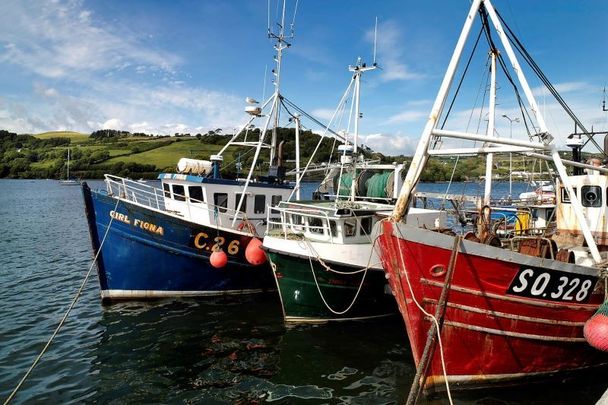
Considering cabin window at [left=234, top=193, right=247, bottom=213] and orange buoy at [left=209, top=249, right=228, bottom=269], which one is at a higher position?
cabin window at [left=234, top=193, right=247, bottom=213]

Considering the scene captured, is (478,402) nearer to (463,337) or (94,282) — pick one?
(463,337)

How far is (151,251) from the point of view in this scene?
1570 cm

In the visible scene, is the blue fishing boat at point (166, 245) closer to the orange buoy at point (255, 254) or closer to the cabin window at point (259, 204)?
the orange buoy at point (255, 254)

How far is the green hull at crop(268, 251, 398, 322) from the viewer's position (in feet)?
A: 43.7

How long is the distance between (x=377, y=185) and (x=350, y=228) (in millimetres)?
4284

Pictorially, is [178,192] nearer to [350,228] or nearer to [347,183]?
[347,183]

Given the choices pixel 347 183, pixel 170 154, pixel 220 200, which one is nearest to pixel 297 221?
pixel 347 183

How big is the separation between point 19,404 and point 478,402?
974 centimetres

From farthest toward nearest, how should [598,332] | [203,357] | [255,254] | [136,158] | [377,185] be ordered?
[136,158] < [377,185] < [255,254] < [203,357] < [598,332]

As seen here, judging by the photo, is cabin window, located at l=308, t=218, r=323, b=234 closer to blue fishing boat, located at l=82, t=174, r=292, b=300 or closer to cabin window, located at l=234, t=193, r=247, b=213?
blue fishing boat, located at l=82, t=174, r=292, b=300

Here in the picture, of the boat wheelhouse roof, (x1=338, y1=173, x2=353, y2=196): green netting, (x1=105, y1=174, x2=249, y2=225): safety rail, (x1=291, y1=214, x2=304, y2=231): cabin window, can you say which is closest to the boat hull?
(x1=291, y1=214, x2=304, y2=231): cabin window

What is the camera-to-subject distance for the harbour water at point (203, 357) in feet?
30.9

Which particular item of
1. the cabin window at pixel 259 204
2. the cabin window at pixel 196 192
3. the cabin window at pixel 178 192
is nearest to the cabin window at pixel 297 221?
the cabin window at pixel 259 204

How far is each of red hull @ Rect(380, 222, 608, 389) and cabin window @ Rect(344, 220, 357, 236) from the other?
14.9 feet
